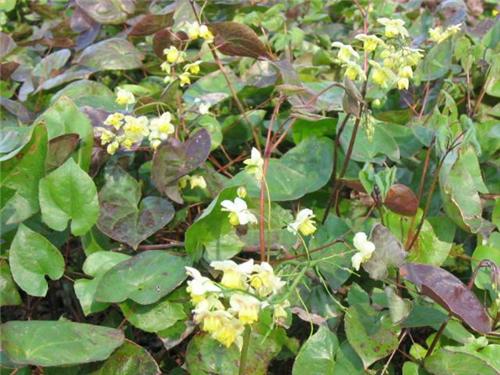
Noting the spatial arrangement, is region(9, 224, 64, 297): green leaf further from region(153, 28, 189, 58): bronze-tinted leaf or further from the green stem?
region(153, 28, 189, 58): bronze-tinted leaf

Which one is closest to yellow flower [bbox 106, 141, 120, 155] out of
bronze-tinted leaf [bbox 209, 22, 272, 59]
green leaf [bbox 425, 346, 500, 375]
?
bronze-tinted leaf [bbox 209, 22, 272, 59]

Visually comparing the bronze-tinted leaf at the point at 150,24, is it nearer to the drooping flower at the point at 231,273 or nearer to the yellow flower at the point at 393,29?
the yellow flower at the point at 393,29

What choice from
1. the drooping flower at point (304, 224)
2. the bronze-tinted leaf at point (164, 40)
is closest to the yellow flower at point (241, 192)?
the drooping flower at point (304, 224)

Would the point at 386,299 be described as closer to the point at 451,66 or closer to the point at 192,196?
A: the point at 192,196

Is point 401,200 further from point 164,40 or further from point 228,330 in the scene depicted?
point 164,40

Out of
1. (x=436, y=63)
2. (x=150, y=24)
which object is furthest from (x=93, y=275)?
(x=436, y=63)
